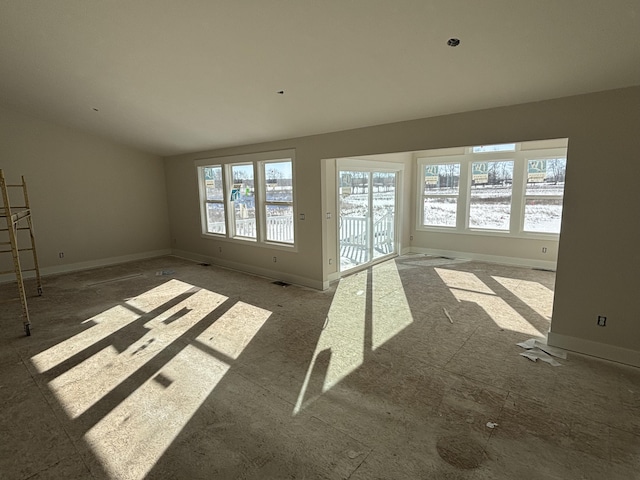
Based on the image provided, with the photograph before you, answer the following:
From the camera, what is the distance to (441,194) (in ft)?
24.2

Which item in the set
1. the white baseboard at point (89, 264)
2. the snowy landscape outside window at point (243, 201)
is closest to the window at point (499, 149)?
the snowy landscape outside window at point (243, 201)

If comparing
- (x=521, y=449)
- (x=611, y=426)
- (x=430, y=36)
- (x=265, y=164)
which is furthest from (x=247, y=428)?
(x=265, y=164)

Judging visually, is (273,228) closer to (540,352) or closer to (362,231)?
(362,231)

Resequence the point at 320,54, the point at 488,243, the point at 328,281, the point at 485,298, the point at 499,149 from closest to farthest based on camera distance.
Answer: the point at 320,54, the point at 485,298, the point at 328,281, the point at 499,149, the point at 488,243

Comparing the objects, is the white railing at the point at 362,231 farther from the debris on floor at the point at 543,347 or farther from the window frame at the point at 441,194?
the debris on floor at the point at 543,347

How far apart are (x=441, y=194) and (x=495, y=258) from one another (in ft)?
5.84

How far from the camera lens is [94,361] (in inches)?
126

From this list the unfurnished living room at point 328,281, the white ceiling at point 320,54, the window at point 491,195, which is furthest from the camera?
the window at point 491,195

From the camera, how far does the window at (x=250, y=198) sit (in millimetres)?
5785

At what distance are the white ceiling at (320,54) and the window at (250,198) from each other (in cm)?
139

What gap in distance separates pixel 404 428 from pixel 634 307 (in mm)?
2414

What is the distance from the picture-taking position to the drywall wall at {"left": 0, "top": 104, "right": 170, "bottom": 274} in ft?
19.7

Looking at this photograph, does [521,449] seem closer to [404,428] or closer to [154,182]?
[404,428]

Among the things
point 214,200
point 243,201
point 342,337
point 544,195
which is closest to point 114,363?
point 342,337
